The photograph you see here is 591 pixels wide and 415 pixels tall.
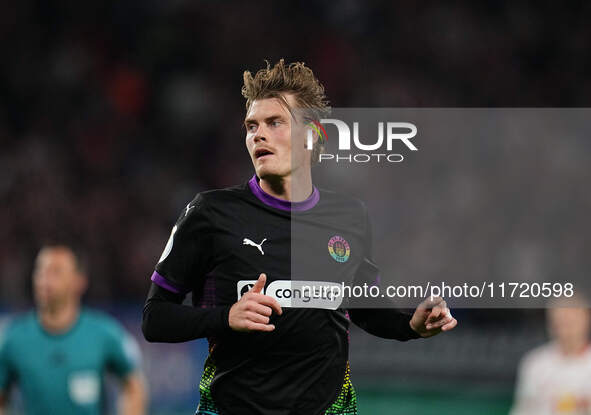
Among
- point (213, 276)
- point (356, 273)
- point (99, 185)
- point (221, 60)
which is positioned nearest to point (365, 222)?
point (356, 273)

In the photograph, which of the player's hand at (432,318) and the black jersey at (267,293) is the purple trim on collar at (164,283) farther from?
the player's hand at (432,318)

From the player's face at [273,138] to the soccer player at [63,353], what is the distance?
3.06 m

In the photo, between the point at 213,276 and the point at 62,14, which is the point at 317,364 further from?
the point at 62,14

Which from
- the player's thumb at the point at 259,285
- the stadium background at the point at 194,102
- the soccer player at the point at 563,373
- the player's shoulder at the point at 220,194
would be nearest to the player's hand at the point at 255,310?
the player's thumb at the point at 259,285

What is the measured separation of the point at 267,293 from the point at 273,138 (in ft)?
1.69

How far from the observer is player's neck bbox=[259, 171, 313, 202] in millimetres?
3174

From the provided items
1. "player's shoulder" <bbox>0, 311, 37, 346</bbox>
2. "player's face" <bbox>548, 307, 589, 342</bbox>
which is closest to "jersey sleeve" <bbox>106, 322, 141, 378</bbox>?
"player's shoulder" <bbox>0, 311, 37, 346</bbox>

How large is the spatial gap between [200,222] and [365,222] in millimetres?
661

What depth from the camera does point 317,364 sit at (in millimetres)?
3045

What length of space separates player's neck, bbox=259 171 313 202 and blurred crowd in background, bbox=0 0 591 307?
6.51 metres

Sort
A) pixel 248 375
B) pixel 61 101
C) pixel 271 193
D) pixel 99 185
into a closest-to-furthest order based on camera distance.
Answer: pixel 248 375 < pixel 271 193 < pixel 99 185 < pixel 61 101

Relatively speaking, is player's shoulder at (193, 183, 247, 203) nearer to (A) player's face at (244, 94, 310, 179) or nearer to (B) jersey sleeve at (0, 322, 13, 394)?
(A) player's face at (244, 94, 310, 179)

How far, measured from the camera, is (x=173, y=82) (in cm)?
1220

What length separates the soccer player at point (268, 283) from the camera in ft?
9.73
